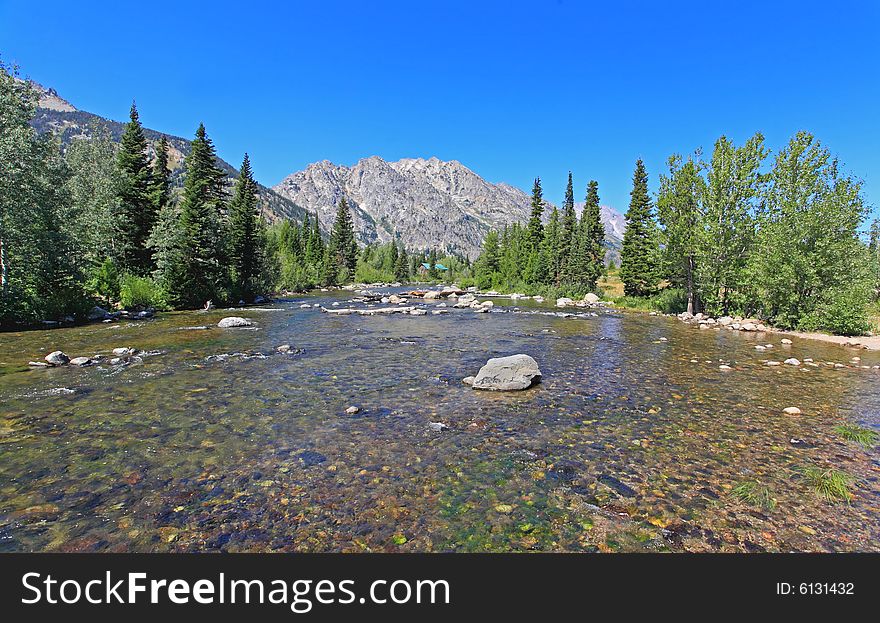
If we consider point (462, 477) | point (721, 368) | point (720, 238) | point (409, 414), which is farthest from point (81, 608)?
point (720, 238)

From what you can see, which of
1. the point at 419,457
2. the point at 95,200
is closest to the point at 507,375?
the point at 419,457

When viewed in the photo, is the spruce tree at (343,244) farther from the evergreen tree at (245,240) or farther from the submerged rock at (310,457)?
the submerged rock at (310,457)

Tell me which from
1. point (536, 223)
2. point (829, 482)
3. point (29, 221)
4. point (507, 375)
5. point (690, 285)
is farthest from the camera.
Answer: point (536, 223)

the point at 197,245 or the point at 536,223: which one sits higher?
the point at 536,223

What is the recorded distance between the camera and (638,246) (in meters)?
52.3

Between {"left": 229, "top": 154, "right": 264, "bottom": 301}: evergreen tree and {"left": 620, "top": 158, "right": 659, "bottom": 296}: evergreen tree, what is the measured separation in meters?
49.0

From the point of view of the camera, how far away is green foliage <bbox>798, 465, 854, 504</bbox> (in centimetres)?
608

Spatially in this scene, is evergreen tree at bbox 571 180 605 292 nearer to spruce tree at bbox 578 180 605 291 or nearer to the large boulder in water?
spruce tree at bbox 578 180 605 291

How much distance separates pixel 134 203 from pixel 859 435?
52.1m

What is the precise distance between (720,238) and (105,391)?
3856cm

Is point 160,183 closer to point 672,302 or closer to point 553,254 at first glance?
point 672,302

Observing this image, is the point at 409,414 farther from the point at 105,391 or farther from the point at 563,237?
the point at 563,237

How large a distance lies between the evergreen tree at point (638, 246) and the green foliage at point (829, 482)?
149 ft

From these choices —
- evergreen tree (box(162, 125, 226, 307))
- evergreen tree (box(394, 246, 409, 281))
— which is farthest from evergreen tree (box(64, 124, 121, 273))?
evergreen tree (box(394, 246, 409, 281))
